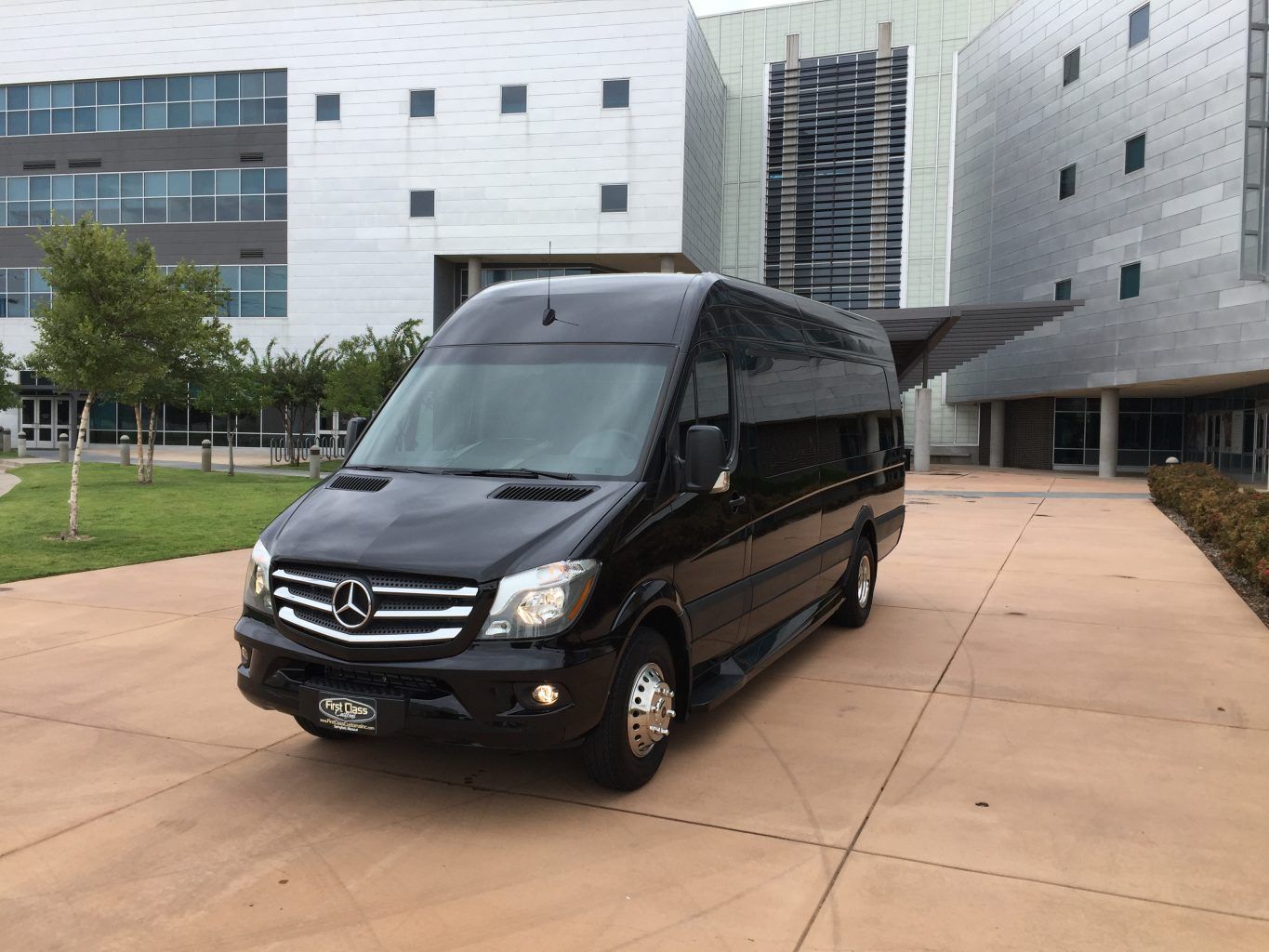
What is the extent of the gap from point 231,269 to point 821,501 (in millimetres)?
46022

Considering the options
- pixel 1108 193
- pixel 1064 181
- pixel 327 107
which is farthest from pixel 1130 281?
pixel 327 107

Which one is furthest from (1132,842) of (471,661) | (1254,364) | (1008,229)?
(1008,229)

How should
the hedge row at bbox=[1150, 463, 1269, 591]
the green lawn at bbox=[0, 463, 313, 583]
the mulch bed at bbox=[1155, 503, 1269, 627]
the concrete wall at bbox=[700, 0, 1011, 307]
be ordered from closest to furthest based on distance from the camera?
the mulch bed at bbox=[1155, 503, 1269, 627] < the hedge row at bbox=[1150, 463, 1269, 591] < the green lawn at bbox=[0, 463, 313, 583] < the concrete wall at bbox=[700, 0, 1011, 307]

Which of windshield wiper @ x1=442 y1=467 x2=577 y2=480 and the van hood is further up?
windshield wiper @ x1=442 y1=467 x2=577 y2=480

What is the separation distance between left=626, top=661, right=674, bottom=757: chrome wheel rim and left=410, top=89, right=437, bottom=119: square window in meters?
44.1

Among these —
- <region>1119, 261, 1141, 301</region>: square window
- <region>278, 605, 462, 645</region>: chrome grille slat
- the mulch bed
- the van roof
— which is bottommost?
the mulch bed

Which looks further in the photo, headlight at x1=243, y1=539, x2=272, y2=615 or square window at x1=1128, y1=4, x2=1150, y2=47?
square window at x1=1128, y1=4, x2=1150, y2=47

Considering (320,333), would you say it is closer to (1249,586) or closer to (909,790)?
(1249,586)

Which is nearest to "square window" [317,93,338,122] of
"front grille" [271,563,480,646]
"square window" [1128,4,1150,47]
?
"square window" [1128,4,1150,47]

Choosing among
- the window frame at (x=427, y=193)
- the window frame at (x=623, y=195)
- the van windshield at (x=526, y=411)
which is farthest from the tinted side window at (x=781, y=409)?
the window frame at (x=427, y=193)

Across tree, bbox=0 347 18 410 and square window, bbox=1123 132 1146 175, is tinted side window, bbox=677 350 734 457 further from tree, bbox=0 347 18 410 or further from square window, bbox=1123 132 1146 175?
tree, bbox=0 347 18 410

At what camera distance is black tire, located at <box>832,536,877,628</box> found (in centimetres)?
817

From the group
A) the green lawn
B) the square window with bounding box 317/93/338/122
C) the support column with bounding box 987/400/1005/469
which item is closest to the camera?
the green lawn

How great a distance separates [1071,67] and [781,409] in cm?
3789
